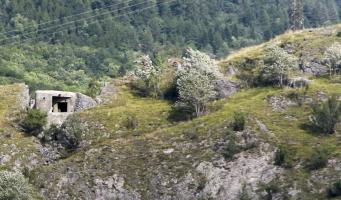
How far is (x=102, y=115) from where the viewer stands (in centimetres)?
8488

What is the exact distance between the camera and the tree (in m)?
89.4

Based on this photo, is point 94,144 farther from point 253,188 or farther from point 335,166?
point 335,166

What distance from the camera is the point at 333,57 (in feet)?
299

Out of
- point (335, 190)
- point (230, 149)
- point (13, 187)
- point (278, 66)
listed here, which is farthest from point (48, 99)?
point (335, 190)

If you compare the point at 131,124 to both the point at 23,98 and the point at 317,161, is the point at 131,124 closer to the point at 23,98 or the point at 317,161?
the point at 23,98

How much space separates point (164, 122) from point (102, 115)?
19.1 feet

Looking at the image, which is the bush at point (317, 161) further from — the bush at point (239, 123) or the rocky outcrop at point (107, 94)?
the rocky outcrop at point (107, 94)

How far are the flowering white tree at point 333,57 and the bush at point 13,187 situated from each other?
34580 mm

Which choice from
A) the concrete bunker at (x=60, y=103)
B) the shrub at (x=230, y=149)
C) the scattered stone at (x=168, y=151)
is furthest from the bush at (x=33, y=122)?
the shrub at (x=230, y=149)

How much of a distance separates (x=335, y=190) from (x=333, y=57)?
25.5 m

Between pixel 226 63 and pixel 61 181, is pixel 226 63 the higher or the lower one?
the higher one

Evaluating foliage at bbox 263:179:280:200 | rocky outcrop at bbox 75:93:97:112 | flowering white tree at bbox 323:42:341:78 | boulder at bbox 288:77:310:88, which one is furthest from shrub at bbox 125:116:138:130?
flowering white tree at bbox 323:42:341:78

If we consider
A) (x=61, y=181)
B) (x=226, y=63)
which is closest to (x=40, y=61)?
(x=226, y=63)

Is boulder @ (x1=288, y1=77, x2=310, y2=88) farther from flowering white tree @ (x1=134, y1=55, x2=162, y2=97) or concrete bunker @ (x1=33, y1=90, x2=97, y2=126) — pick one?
concrete bunker @ (x1=33, y1=90, x2=97, y2=126)
